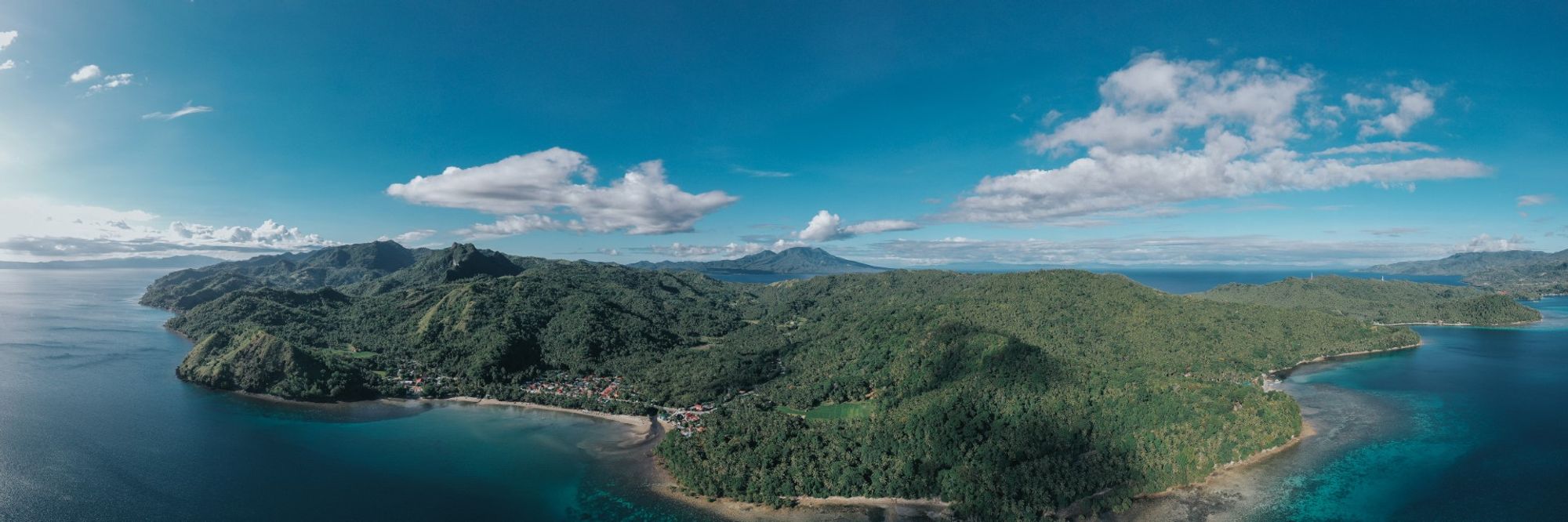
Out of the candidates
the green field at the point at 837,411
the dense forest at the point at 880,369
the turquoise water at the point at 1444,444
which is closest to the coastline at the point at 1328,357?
the dense forest at the point at 880,369

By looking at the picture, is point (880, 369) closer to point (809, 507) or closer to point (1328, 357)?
point (809, 507)

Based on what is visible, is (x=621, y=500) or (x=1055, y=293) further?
(x=1055, y=293)

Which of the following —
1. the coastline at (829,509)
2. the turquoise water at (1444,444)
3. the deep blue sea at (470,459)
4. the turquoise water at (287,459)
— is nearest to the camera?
the coastline at (829,509)

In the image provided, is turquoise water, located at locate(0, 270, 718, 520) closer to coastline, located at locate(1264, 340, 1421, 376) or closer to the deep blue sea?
the deep blue sea

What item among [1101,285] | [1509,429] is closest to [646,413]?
[1101,285]

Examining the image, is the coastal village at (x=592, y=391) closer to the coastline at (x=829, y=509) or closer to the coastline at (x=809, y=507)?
the coastline at (x=809, y=507)

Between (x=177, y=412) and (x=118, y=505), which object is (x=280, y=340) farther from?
(x=118, y=505)
